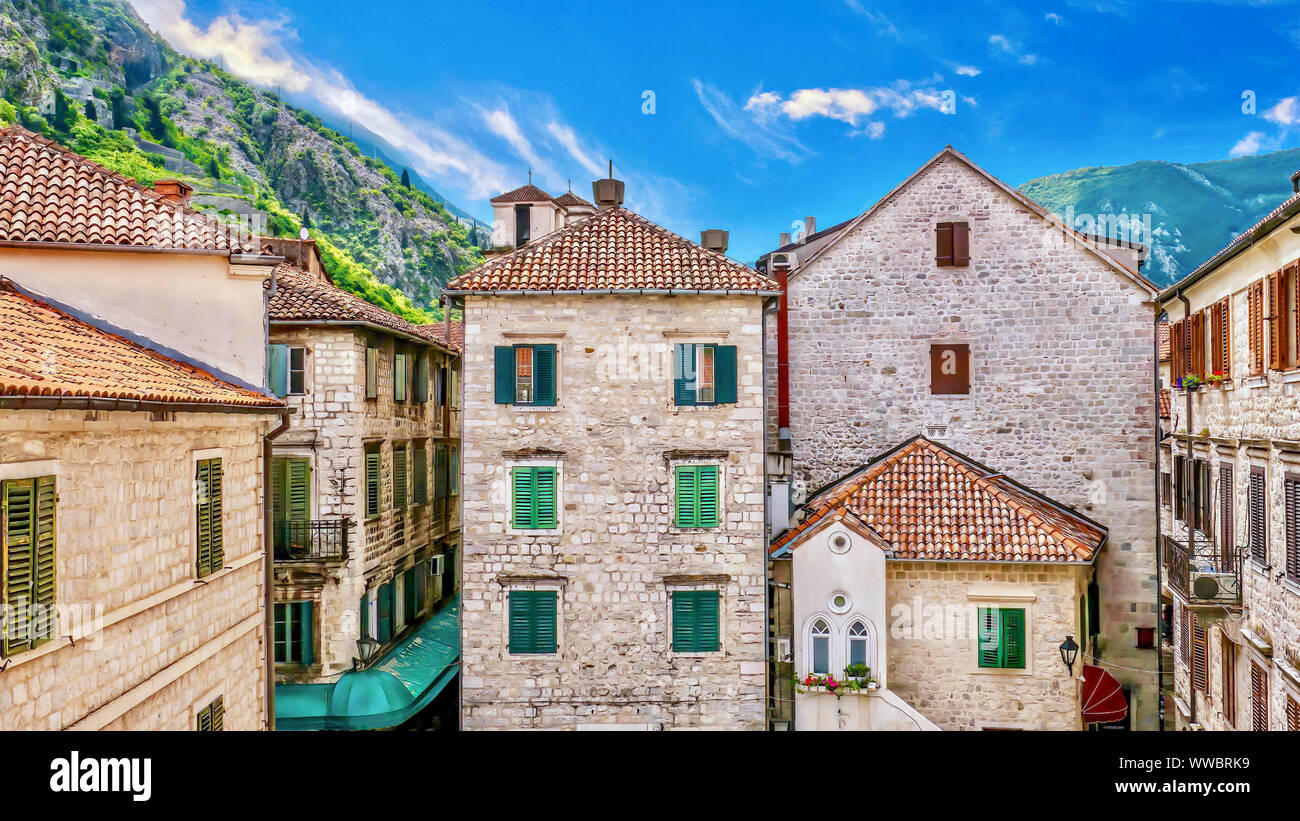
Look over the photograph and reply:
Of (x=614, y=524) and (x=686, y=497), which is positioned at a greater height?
(x=686, y=497)

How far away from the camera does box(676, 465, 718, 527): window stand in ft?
58.9

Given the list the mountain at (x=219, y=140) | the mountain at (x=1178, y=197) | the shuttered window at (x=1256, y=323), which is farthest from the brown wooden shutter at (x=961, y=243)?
the mountain at (x=219, y=140)

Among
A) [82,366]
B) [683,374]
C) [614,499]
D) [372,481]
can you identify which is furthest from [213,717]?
[683,374]

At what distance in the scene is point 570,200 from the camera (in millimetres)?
A: 29391

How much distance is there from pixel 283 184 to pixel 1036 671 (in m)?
29.9

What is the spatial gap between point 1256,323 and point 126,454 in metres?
15.8

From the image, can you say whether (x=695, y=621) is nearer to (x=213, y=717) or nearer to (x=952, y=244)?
(x=213, y=717)

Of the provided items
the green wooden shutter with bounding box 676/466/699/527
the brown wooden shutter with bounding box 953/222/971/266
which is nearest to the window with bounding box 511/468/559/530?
the green wooden shutter with bounding box 676/466/699/527

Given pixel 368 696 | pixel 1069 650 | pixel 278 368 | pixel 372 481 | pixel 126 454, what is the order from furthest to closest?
pixel 372 481 → pixel 278 368 → pixel 368 696 → pixel 1069 650 → pixel 126 454

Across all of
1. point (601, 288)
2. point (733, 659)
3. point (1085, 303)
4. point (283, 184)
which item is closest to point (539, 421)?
point (601, 288)

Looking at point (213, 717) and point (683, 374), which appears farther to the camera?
point (683, 374)

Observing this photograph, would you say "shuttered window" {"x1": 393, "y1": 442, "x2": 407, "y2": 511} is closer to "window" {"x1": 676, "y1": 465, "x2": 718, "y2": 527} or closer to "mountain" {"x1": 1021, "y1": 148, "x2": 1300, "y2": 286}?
"window" {"x1": 676, "y1": 465, "x2": 718, "y2": 527}

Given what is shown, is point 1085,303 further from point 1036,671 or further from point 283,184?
point 283,184
